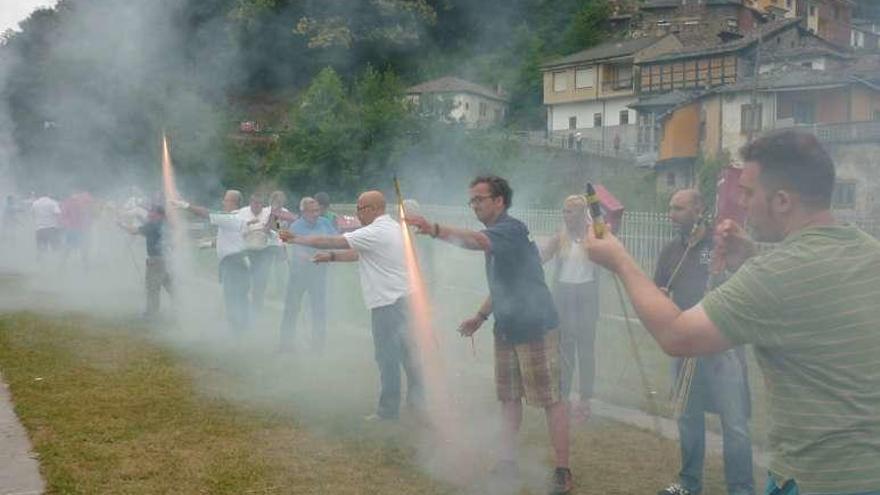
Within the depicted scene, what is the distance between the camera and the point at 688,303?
5312 mm

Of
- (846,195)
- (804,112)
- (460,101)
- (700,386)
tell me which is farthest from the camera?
(804,112)

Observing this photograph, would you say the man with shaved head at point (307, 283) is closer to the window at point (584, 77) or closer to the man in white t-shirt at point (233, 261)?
the man in white t-shirt at point (233, 261)

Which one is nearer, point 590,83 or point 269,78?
point 590,83

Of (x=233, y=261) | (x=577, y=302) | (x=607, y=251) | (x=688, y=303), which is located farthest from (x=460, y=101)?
(x=607, y=251)

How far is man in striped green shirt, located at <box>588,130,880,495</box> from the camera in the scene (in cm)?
241

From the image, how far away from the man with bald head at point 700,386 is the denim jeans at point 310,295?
202 inches

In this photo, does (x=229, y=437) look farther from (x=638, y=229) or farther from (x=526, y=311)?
(x=638, y=229)

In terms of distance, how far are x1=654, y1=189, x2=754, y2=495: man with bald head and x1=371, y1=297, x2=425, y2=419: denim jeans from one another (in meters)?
2.16

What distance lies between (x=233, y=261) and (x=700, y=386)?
6599mm

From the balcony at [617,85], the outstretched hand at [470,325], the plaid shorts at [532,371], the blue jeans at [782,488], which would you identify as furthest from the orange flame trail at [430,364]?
the balcony at [617,85]

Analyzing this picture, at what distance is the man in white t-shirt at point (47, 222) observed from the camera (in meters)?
18.2

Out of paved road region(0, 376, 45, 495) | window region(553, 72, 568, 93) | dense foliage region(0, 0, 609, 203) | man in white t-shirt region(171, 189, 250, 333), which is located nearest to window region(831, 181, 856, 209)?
window region(553, 72, 568, 93)

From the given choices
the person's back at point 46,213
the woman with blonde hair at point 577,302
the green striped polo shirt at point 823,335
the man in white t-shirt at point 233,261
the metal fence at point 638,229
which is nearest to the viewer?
the green striped polo shirt at point 823,335

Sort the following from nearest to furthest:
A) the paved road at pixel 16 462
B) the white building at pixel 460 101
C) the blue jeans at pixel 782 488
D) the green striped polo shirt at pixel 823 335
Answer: the green striped polo shirt at pixel 823 335 < the blue jeans at pixel 782 488 < the paved road at pixel 16 462 < the white building at pixel 460 101
